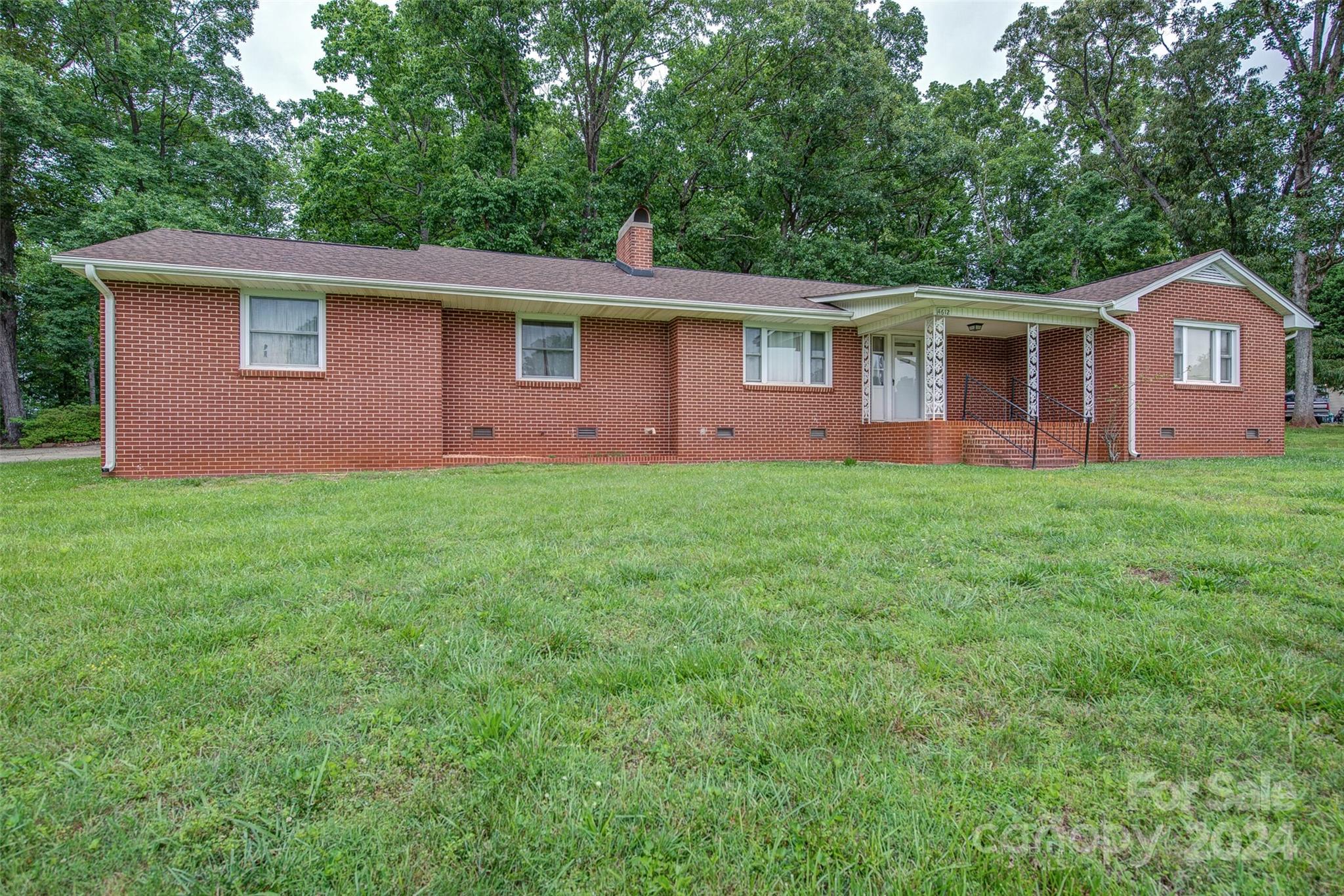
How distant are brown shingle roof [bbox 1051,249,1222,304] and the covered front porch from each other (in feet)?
1.86

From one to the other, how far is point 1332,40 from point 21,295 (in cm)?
4130

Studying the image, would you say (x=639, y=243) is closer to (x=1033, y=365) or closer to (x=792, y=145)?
(x=1033, y=365)

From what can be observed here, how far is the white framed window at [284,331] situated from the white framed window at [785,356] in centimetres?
709

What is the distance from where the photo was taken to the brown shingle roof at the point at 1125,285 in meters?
12.0

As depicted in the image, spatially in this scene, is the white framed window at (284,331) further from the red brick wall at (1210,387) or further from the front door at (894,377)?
the red brick wall at (1210,387)

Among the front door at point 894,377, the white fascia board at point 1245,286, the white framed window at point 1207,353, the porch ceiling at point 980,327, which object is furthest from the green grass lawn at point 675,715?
the white framed window at point 1207,353

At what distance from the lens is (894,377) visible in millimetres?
13219

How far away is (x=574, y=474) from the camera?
27.0 ft

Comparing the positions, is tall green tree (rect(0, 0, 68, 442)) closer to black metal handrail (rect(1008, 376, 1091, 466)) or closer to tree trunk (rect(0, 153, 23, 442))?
tree trunk (rect(0, 153, 23, 442))

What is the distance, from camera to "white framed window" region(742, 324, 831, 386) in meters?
12.0

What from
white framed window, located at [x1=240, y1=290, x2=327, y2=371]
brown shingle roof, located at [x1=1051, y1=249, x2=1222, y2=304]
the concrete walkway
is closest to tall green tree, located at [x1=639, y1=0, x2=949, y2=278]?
brown shingle roof, located at [x1=1051, y1=249, x2=1222, y2=304]

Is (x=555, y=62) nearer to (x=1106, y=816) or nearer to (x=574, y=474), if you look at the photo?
(x=574, y=474)

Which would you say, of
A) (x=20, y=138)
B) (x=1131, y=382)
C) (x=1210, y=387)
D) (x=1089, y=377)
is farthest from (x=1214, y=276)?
(x=20, y=138)

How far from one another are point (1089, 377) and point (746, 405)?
6.81 meters
